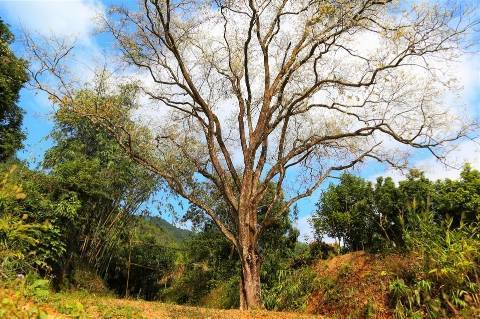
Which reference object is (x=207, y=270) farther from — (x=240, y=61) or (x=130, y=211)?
(x=240, y=61)

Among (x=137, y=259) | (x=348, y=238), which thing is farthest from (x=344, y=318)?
(x=137, y=259)

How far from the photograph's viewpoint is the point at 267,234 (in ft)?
58.1

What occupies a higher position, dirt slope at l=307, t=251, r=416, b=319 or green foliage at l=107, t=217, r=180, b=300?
green foliage at l=107, t=217, r=180, b=300

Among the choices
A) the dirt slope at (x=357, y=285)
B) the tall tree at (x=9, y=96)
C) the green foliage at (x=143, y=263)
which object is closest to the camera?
the dirt slope at (x=357, y=285)

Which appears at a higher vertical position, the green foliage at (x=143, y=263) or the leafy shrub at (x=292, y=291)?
the green foliage at (x=143, y=263)

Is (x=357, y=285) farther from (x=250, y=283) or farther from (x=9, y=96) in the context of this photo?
(x=9, y=96)

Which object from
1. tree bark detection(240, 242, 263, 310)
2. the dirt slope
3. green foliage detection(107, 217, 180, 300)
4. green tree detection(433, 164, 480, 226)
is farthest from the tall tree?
green tree detection(433, 164, 480, 226)

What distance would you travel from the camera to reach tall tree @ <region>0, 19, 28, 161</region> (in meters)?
19.7

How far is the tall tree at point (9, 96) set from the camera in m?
19.7

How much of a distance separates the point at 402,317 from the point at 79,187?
11.8 m

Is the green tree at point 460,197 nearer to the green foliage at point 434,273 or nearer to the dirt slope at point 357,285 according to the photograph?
the green foliage at point 434,273

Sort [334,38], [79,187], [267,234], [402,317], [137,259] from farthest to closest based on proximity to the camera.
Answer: [137,259], [267,234], [79,187], [334,38], [402,317]

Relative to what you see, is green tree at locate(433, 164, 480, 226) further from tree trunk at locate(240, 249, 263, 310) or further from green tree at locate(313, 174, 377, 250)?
tree trunk at locate(240, 249, 263, 310)

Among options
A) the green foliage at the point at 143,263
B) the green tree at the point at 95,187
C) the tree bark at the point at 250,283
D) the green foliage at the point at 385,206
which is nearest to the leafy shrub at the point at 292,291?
the tree bark at the point at 250,283
